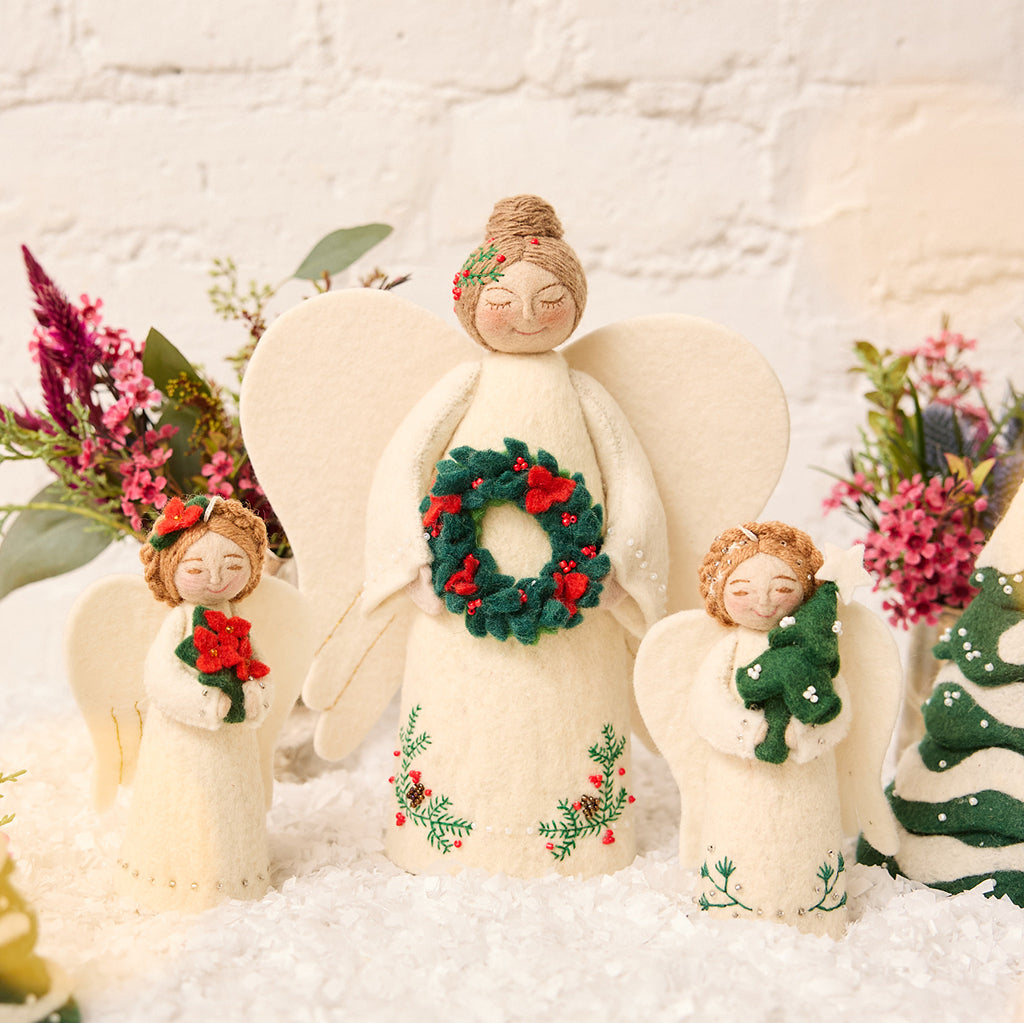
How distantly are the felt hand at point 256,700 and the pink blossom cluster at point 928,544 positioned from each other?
668 mm

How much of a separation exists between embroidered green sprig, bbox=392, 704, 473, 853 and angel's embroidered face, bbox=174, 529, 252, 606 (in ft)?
0.78

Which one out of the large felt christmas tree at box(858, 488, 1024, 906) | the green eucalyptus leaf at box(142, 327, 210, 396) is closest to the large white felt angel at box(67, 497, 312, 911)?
the green eucalyptus leaf at box(142, 327, 210, 396)

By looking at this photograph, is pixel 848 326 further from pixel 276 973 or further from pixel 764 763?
pixel 276 973

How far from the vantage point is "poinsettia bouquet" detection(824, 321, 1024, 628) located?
48.4 inches

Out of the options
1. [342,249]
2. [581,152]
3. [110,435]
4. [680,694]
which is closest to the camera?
[680,694]

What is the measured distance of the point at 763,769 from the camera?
0.96 meters

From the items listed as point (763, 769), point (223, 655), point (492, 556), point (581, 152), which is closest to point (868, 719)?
point (763, 769)

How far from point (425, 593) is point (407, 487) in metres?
0.10

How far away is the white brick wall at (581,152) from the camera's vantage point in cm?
171

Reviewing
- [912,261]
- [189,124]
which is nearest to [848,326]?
[912,261]

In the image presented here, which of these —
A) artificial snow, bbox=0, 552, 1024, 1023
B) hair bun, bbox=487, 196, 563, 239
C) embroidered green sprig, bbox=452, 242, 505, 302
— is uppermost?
hair bun, bbox=487, 196, 563, 239

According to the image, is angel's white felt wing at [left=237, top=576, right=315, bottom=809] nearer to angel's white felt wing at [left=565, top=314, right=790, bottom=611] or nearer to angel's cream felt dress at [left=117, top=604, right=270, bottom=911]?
angel's cream felt dress at [left=117, top=604, right=270, bottom=911]

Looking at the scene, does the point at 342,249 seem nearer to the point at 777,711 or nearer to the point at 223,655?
the point at 223,655

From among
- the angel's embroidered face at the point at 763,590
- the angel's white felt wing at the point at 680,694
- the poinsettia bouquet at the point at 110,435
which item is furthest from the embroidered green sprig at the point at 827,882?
the poinsettia bouquet at the point at 110,435
